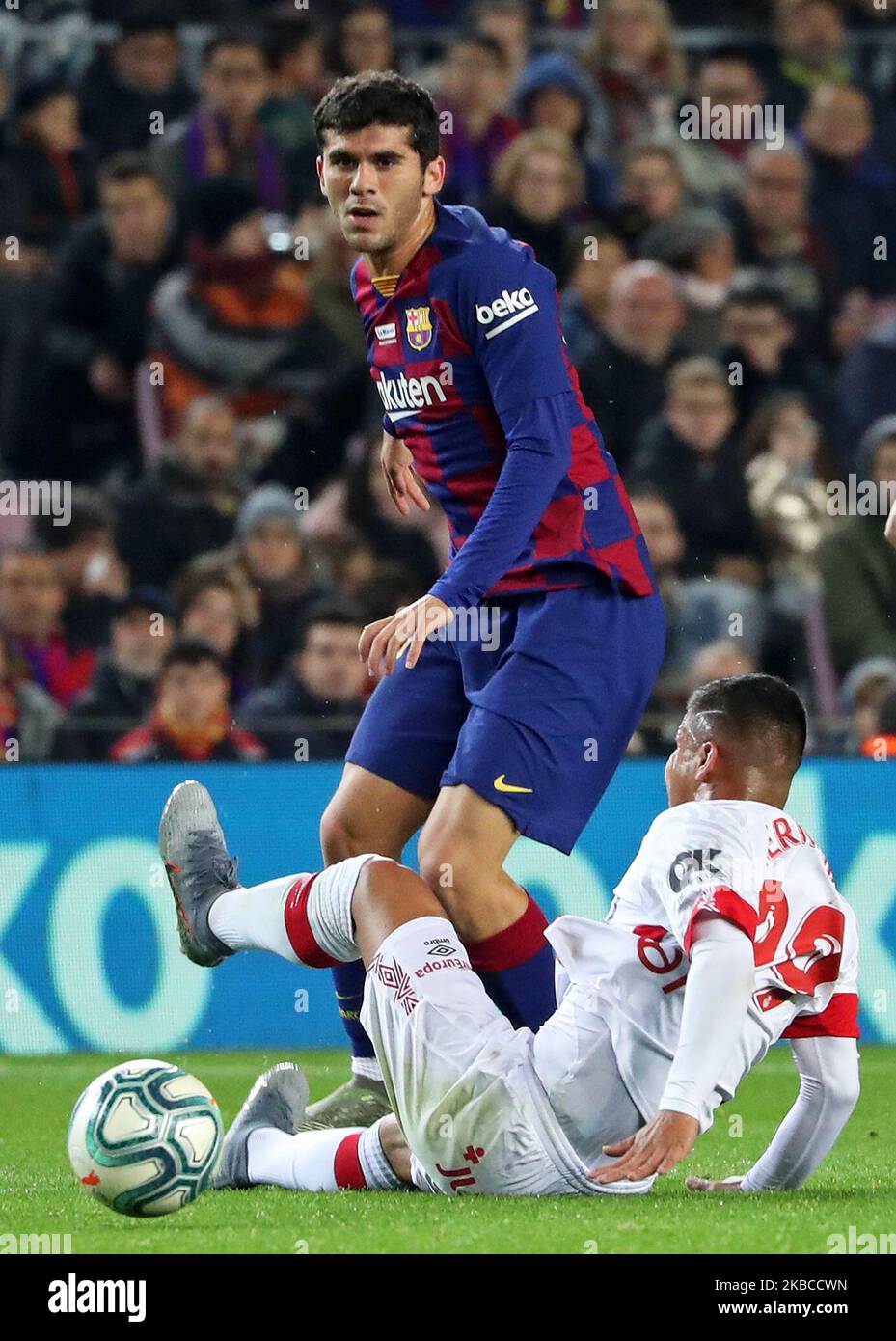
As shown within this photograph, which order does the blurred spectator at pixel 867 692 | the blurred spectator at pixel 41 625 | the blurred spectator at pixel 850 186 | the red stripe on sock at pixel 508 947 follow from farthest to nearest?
the blurred spectator at pixel 850 186, the blurred spectator at pixel 41 625, the blurred spectator at pixel 867 692, the red stripe on sock at pixel 508 947

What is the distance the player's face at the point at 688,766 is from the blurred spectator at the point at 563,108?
534 cm

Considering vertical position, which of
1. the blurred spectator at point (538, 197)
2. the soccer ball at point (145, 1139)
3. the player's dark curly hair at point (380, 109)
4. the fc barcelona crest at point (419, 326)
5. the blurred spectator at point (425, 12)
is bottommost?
the soccer ball at point (145, 1139)

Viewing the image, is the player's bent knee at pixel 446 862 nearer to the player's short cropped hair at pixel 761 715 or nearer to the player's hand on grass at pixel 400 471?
the player's short cropped hair at pixel 761 715

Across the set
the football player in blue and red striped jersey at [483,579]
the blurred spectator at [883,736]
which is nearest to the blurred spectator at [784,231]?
the blurred spectator at [883,736]

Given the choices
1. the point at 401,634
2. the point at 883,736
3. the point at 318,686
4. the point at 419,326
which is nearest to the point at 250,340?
the point at 318,686

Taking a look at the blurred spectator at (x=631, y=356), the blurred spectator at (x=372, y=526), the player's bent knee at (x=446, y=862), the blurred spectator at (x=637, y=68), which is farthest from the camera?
the blurred spectator at (x=637, y=68)

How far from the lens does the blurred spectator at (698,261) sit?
8.05 metres

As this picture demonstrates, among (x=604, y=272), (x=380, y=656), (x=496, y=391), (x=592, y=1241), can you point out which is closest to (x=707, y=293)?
(x=604, y=272)

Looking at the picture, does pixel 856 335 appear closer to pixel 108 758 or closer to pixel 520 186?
pixel 520 186

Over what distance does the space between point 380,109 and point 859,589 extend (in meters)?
3.80

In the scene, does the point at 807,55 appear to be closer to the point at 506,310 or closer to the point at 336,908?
the point at 506,310

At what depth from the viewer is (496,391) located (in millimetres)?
3990

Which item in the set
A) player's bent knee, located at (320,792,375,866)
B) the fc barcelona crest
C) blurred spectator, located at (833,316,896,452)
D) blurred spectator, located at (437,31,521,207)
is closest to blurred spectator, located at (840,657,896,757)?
blurred spectator, located at (833,316,896,452)

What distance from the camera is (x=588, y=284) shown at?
8.04 meters
